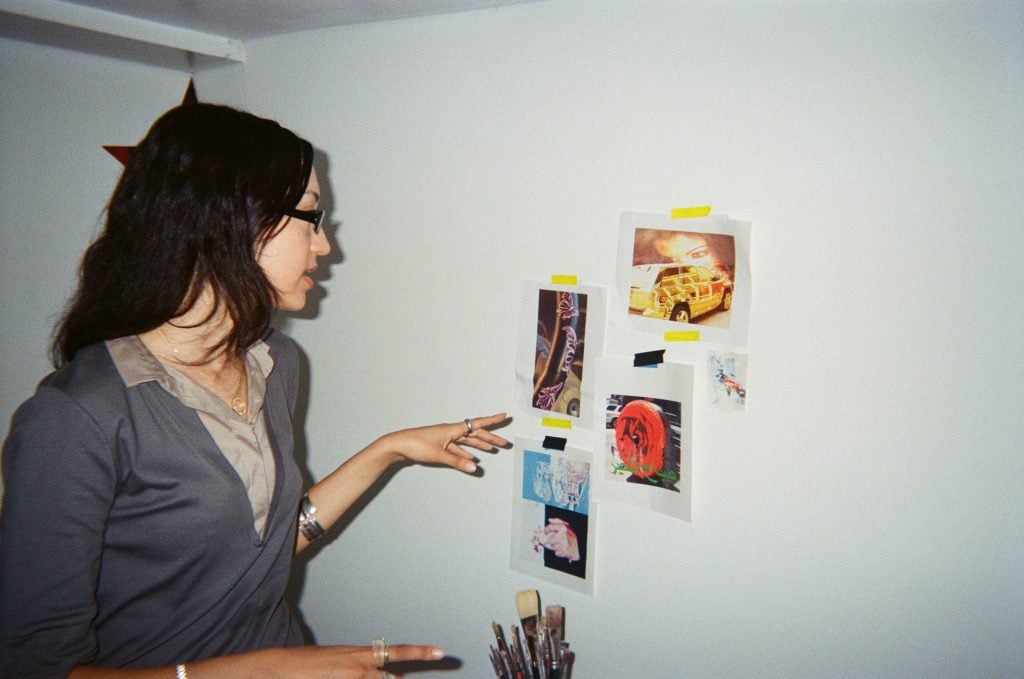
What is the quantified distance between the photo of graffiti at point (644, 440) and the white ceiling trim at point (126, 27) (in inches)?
54.1

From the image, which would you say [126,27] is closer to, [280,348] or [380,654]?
[280,348]

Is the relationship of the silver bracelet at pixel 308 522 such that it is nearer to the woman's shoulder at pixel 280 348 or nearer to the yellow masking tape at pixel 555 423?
the woman's shoulder at pixel 280 348

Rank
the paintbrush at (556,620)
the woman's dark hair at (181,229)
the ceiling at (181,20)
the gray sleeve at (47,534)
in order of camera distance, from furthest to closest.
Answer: the ceiling at (181,20), the paintbrush at (556,620), the woman's dark hair at (181,229), the gray sleeve at (47,534)

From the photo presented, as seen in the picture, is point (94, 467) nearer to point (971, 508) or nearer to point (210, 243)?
point (210, 243)

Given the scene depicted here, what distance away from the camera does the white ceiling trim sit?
4.61 feet

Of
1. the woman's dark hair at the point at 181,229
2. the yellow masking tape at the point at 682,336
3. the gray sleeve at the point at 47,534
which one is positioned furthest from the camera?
the yellow masking tape at the point at 682,336

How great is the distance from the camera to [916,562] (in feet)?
3.18

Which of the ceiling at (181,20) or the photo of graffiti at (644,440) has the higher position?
the ceiling at (181,20)

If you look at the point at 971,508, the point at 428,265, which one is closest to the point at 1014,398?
the point at 971,508

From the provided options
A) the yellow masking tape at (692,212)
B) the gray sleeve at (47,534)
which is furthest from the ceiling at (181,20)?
the gray sleeve at (47,534)

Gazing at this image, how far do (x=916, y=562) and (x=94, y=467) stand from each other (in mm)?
1157

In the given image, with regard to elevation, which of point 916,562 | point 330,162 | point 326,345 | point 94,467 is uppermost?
point 330,162

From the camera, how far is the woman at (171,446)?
799 millimetres

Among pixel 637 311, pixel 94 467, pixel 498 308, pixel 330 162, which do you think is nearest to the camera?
pixel 94 467
